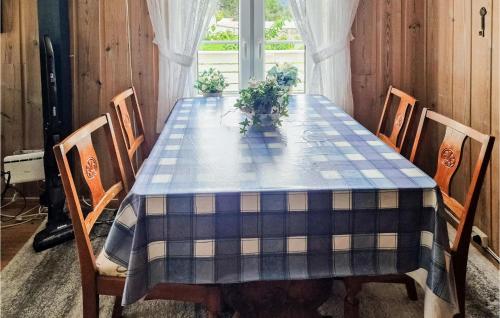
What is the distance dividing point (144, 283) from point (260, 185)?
451mm

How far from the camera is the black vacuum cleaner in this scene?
3.40 metres

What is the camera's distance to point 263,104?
2.66m

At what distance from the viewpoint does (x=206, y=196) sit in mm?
1766

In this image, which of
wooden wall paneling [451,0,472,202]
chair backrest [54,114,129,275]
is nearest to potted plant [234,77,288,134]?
chair backrest [54,114,129,275]

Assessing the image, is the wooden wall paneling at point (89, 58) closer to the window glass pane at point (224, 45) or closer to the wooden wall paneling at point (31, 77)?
the wooden wall paneling at point (31, 77)

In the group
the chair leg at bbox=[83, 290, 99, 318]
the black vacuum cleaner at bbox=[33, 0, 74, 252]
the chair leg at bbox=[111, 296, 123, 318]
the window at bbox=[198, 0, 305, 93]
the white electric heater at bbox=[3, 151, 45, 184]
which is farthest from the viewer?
the window at bbox=[198, 0, 305, 93]

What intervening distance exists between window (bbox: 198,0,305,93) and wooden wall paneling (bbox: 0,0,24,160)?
1178 mm

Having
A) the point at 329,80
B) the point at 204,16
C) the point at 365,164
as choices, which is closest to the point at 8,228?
the point at 204,16

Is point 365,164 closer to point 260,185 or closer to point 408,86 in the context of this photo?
point 260,185

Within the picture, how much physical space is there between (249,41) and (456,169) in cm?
220

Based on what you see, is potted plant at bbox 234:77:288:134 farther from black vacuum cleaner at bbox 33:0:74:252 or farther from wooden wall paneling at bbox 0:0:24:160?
wooden wall paneling at bbox 0:0:24:160

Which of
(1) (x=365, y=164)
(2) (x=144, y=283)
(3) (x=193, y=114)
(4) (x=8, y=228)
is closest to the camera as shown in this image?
(2) (x=144, y=283)

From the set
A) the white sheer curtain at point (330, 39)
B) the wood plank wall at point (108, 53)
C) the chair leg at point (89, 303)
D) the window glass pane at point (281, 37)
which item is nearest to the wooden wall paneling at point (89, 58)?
the wood plank wall at point (108, 53)

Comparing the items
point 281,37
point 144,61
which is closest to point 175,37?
point 144,61
